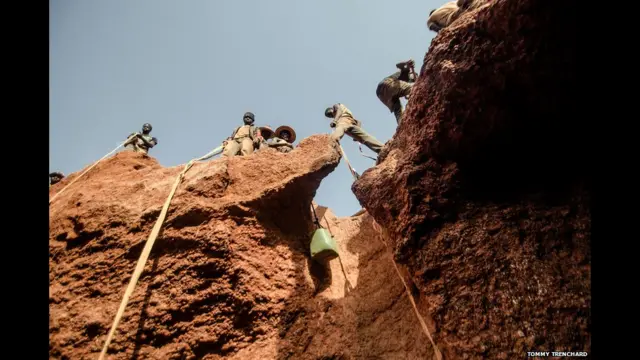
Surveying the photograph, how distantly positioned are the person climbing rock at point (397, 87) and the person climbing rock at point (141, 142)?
6761 millimetres

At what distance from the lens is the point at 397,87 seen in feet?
20.5

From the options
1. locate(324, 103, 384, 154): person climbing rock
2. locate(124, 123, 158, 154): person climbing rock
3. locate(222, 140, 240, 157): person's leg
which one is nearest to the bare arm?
locate(324, 103, 384, 154): person climbing rock

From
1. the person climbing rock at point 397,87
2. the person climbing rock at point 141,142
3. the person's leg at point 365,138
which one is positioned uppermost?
the person climbing rock at point 141,142

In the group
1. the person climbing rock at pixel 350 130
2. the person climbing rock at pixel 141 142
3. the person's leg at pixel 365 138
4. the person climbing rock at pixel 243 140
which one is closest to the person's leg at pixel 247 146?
the person climbing rock at pixel 243 140

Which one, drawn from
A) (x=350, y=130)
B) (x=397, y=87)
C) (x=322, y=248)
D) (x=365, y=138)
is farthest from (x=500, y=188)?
(x=350, y=130)

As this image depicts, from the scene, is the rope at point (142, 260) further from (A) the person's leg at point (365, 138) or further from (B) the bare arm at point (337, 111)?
(B) the bare arm at point (337, 111)

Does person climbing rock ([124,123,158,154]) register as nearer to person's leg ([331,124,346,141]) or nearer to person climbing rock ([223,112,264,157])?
person climbing rock ([223,112,264,157])

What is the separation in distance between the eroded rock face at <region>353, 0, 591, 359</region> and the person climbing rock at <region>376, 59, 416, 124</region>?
364 centimetres

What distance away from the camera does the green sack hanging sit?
3486 mm

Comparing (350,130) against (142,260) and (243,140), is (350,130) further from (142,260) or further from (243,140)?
(142,260)

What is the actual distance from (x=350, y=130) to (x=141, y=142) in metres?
6.38

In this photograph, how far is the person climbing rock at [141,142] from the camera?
870 centimetres

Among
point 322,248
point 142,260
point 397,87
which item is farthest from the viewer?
point 397,87

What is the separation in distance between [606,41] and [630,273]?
123cm
